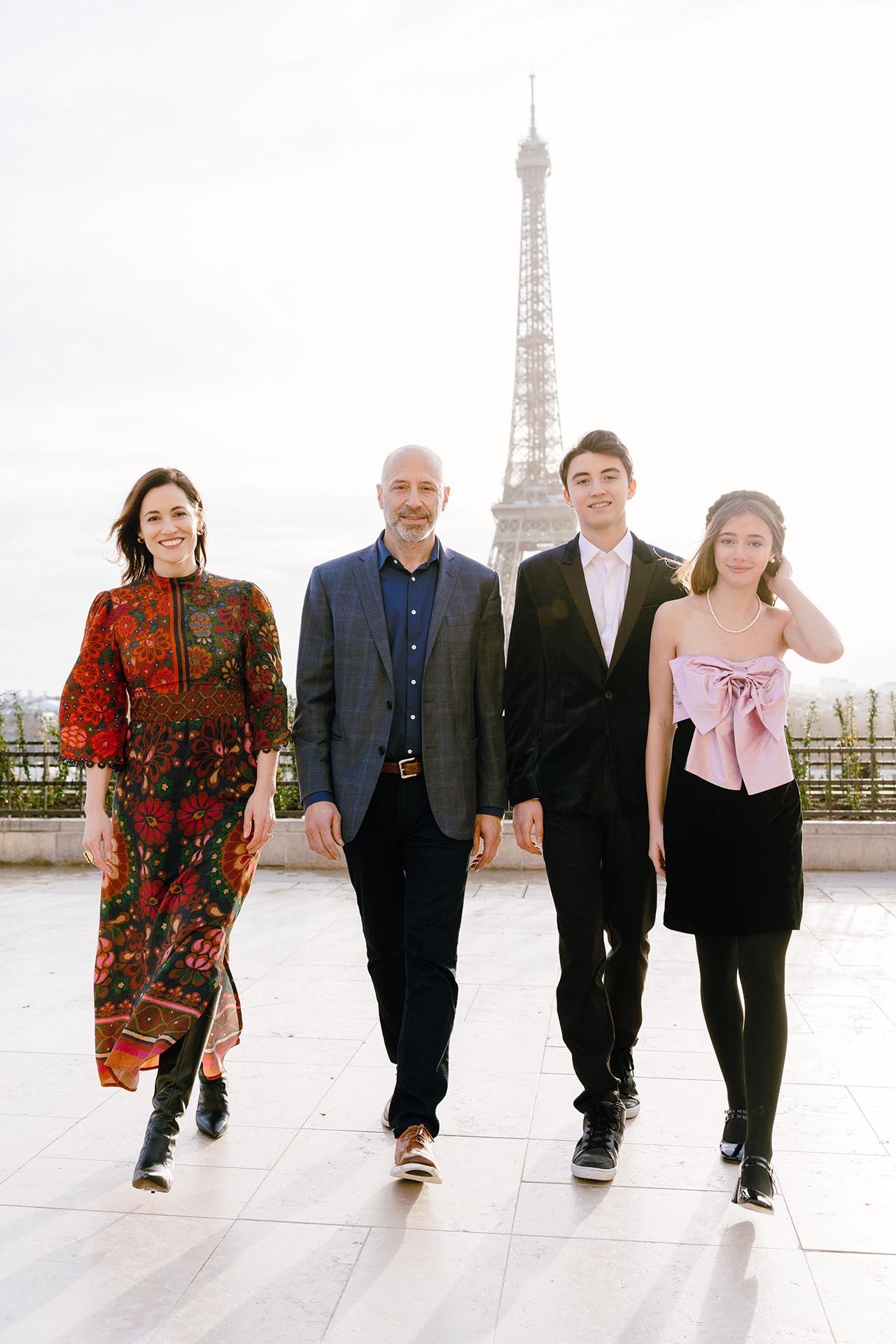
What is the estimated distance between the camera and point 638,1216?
2836mm

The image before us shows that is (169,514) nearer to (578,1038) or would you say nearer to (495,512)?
(578,1038)

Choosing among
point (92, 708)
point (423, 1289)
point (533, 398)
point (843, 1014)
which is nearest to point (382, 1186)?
point (423, 1289)

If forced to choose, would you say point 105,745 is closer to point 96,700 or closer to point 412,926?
point 96,700

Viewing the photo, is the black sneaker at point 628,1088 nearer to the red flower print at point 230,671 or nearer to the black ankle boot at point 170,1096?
the black ankle boot at point 170,1096

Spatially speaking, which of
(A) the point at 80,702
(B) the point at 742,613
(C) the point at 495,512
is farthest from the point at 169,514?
(C) the point at 495,512

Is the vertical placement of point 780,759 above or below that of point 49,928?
above

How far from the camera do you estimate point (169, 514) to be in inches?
131

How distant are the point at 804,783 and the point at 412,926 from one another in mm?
6653

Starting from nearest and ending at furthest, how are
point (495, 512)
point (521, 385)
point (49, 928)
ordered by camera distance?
1. point (49, 928)
2. point (495, 512)
3. point (521, 385)

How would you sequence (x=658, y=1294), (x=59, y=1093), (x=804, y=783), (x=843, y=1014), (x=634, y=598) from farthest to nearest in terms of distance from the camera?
(x=804, y=783) < (x=843, y=1014) < (x=59, y=1093) < (x=634, y=598) < (x=658, y=1294)

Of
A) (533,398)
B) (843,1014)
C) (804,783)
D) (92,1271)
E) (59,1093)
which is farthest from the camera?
(533,398)

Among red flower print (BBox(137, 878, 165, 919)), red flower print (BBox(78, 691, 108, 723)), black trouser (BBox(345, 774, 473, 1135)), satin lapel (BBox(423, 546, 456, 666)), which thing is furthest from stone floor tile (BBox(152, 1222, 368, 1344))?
satin lapel (BBox(423, 546, 456, 666))

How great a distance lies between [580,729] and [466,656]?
39cm

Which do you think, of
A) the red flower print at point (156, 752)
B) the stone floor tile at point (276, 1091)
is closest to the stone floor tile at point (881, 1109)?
the stone floor tile at point (276, 1091)
